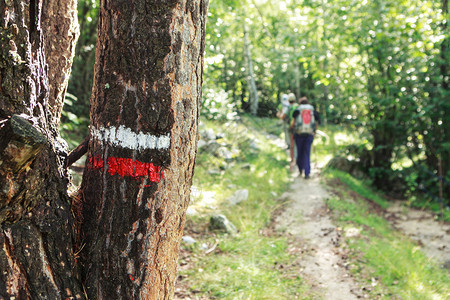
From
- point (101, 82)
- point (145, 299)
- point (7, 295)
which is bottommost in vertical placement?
point (145, 299)

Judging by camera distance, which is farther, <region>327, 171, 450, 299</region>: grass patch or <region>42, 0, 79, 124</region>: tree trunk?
<region>327, 171, 450, 299</region>: grass patch

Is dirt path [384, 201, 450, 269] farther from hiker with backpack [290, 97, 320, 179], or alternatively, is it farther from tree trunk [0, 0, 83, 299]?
tree trunk [0, 0, 83, 299]

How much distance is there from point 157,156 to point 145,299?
743 millimetres

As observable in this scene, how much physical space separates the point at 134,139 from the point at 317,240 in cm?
446

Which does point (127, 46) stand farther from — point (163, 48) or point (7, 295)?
point (7, 295)

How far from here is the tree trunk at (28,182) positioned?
163 cm

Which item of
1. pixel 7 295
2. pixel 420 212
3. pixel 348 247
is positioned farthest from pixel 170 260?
pixel 420 212

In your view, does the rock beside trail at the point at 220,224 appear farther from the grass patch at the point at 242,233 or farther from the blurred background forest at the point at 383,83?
the blurred background forest at the point at 383,83

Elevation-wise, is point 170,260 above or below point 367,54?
below

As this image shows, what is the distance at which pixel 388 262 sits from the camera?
15.6 feet

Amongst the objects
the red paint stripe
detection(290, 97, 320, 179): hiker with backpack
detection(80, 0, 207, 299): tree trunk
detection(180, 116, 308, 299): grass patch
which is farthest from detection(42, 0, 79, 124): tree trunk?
detection(290, 97, 320, 179): hiker with backpack

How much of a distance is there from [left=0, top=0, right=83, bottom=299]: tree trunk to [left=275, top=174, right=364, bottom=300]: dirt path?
10.0 feet

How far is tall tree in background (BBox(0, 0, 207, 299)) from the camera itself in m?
1.74

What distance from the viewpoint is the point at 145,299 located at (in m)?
1.91
